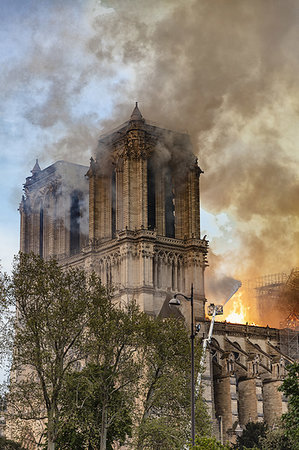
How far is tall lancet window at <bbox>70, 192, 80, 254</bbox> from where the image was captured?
107 metres

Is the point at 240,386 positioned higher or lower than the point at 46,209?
lower

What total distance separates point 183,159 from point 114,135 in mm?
8664

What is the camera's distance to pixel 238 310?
121125 mm

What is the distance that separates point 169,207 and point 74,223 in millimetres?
15415

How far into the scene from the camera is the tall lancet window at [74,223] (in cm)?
10674

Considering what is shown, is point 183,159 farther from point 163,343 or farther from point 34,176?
point 163,343

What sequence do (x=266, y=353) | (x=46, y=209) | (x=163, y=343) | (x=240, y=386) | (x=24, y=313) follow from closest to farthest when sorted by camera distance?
(x=24, y=313), (x=163, y=343), (x=240, y=386), (x=266, y=353), (x=46, y=209)

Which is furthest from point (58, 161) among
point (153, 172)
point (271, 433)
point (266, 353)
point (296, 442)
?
point (296, 442)

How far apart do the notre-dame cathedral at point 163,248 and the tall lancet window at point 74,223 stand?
677 mm

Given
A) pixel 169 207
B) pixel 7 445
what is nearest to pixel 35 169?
pixel 169 207

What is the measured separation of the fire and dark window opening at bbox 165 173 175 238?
24.1m

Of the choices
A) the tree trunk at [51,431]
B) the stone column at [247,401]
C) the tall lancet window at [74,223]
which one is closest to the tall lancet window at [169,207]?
the tall lancet window at [74,223]

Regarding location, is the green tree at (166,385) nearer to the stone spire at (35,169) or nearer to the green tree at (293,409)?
the green tree at (293,409)

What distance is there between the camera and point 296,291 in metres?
114
